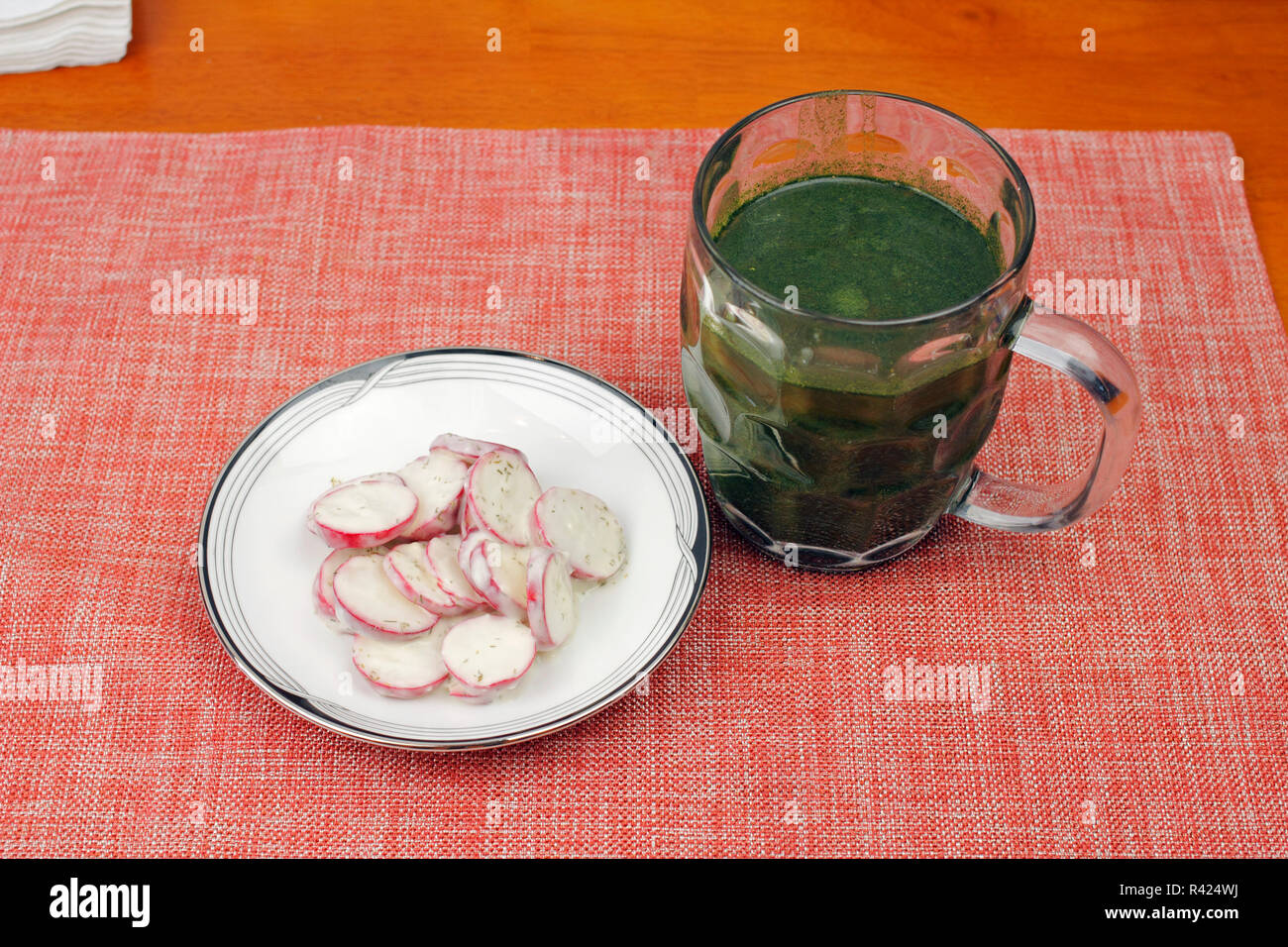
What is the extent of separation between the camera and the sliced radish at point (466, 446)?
1.09m

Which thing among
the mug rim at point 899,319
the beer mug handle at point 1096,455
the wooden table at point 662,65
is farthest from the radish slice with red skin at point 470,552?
the wooden table at point 662,65

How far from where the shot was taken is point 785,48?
5.72ft

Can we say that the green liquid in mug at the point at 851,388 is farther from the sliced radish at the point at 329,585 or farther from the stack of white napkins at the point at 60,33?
the stack of white napkins at the point at 60,33

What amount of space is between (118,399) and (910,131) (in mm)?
838

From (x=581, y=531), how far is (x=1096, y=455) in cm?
44

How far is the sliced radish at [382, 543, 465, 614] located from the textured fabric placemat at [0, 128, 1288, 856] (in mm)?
128

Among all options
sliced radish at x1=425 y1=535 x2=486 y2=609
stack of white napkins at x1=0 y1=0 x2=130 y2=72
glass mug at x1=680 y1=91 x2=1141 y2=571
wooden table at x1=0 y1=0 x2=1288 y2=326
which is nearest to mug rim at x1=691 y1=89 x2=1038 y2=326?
glass mug at x1=680 y1=91 x2=1141 y2=571

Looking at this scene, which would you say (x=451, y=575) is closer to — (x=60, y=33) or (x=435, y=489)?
(x=435, y=489)

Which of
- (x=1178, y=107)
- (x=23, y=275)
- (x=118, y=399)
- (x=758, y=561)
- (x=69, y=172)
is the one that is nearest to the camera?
(x=758, y=561)

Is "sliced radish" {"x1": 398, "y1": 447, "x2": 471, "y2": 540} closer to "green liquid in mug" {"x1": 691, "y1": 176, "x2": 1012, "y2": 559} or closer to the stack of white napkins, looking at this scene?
"green liquid in mug" {"x1": 691, "y1": 176, "x2": 1012, "y2": 559}

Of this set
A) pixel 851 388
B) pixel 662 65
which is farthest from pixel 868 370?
pixel 662 65

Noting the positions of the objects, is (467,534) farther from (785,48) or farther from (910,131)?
(785,48)

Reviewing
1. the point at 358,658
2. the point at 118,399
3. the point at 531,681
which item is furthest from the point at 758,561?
the point at 118,399

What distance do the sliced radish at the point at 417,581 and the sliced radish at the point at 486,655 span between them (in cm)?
3
